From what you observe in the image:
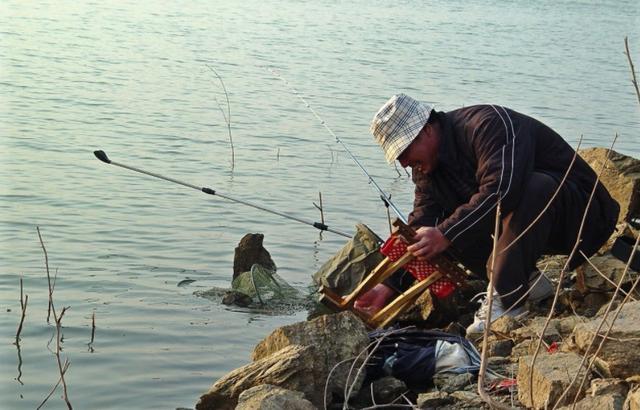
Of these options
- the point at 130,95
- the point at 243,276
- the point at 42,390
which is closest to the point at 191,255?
the point at 243,276

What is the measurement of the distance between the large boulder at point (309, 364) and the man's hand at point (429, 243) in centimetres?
60

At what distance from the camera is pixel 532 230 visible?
5148 millimetres

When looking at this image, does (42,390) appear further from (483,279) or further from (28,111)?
(28,111)

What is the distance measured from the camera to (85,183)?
920 centimetres

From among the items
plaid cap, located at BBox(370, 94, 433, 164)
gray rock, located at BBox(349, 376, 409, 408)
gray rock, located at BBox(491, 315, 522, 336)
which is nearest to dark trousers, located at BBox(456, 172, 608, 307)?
gray rock, located at BBox(491, 315, 522, 336)

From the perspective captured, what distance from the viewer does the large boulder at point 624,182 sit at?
636cm

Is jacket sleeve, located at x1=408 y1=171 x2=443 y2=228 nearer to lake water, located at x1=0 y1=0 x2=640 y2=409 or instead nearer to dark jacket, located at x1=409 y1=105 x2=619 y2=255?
dark jacket, located at x1=409 y1=105 x2=619 y2=255

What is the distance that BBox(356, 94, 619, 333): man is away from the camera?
200 inches

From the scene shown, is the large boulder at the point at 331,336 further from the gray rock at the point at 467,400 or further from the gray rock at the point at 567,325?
the gray rock at the point at 567,325

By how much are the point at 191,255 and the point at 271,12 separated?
16.3 meters

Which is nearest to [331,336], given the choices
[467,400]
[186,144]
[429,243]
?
[467,400]

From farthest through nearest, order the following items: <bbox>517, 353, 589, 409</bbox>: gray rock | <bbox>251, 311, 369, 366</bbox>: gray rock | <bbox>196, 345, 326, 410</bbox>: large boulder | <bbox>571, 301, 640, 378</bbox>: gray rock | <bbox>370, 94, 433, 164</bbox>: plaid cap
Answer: <bbox>370, 94, 433, 164</bbox>: plaid cap → <bbox>251, 311, 369, 366</bbox>: gray rock → <bbox>196, 345, 326, 410</bbox>: large boulder → <bbox>571, 301, 640, 378</bbox>: gray rock → <bbox>517, 353, 589, 409</bbox>: gray rock

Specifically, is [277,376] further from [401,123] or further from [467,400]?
[401,123]

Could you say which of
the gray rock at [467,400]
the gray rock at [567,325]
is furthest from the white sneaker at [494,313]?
the gray rock at [467,400]
